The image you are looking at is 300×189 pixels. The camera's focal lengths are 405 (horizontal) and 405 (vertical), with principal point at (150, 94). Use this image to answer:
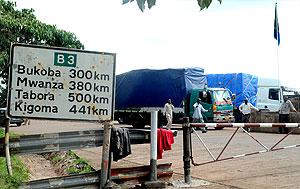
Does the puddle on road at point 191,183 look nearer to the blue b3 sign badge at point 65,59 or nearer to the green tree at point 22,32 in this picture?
the blue b3 sign badge at point 65,59

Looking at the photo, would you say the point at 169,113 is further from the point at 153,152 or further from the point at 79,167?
the point at 153,152

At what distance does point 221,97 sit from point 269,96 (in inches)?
267

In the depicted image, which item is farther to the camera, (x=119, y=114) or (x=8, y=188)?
(x=119, y=114)

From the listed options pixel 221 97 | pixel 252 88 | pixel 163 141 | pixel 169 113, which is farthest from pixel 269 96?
pixel 163 141

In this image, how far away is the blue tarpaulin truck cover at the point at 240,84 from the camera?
83.8ft

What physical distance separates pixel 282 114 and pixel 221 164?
1059 cm

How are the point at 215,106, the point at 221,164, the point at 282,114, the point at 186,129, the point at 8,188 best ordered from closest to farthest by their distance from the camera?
the point at 8,188
the point at 186,129
the point at 221,164
the point at 282,114
the point at 215,106

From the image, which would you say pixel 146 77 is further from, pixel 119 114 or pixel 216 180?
pixel 216 180

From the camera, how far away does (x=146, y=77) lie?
24.2 meters

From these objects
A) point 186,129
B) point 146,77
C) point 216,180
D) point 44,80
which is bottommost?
point 216,180

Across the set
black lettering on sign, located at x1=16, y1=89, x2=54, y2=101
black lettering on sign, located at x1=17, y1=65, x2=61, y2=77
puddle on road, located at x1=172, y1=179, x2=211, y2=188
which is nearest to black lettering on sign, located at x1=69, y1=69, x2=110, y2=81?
black lettering on sign, located at x1=17, y1=65, x2=61, y2=77

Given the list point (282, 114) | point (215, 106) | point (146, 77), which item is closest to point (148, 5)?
point (282, 114)

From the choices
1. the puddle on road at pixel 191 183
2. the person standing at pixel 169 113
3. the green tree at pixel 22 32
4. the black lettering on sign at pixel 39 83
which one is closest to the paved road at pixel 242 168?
the puddle on road at pixel 191 183

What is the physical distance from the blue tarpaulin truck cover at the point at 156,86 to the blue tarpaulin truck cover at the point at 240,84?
334 centimetres
